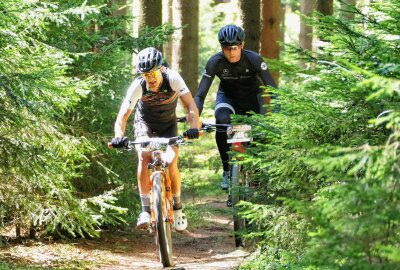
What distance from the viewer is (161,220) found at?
7.43 meters

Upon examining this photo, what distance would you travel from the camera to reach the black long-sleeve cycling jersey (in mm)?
8957

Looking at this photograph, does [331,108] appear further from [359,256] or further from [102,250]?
[102,250]

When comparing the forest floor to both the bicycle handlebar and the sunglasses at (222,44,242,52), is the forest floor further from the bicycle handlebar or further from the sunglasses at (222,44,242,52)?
the sunglasses at (222,44,242,52)

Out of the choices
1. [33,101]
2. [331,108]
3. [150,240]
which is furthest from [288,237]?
[150,240]

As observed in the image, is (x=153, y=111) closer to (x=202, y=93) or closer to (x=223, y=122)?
(x=202, y=93)

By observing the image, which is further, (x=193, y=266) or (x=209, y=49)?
(x=209, y=49)

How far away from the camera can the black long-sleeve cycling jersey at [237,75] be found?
8957 millimetres

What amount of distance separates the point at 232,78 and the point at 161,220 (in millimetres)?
2724

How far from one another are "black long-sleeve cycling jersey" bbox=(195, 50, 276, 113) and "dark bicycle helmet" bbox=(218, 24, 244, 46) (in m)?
0.29

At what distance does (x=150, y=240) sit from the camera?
34.6ft

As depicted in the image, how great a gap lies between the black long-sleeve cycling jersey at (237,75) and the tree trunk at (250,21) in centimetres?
231

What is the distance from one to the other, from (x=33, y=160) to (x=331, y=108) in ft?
11.6

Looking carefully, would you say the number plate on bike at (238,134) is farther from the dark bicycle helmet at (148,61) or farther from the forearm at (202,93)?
the dark bicycle helmet at (148,61)

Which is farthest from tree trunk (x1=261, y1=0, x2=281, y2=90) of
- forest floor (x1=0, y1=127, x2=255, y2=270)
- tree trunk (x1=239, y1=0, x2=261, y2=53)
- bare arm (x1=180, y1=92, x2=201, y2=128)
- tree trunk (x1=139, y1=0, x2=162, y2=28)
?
bare arm (x1=180, y1=92, x2=201, y2=128)
